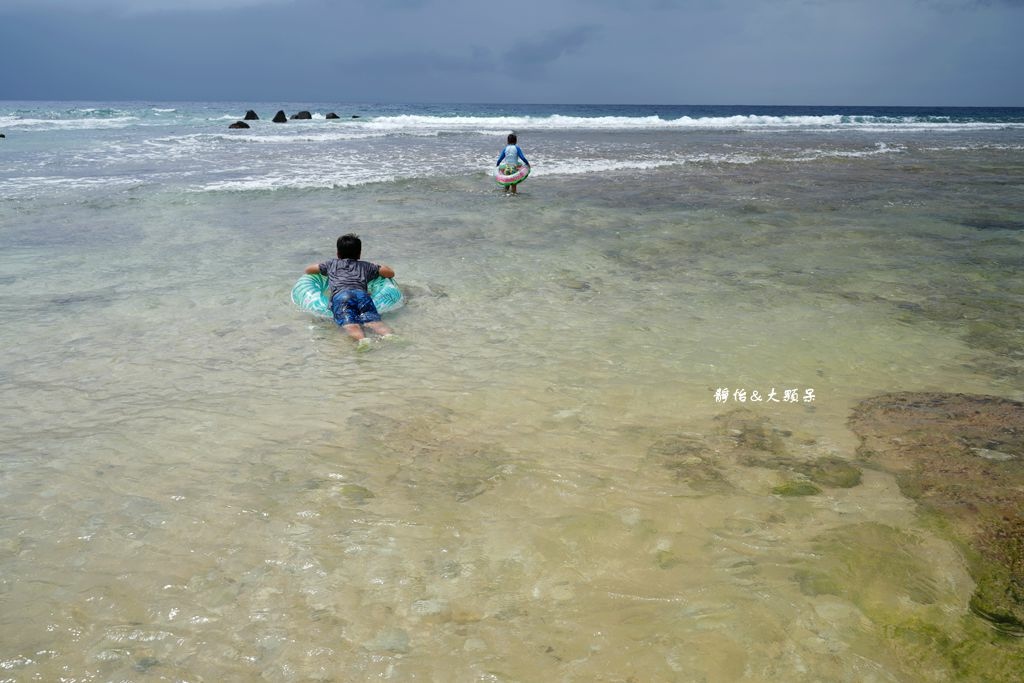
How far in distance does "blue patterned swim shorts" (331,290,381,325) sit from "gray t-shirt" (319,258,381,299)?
0.47ft

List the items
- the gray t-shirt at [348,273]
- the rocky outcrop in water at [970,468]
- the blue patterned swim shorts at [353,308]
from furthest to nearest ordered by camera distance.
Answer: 1. the gray t-shirt at [348,273]
2. the blue patterned swim shorts at [353,308]
3. the rocky outcrop in water at [970,468]

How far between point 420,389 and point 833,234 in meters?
8.40

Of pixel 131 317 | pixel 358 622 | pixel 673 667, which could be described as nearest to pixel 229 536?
pixel 358 622

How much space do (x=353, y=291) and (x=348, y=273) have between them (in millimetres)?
490

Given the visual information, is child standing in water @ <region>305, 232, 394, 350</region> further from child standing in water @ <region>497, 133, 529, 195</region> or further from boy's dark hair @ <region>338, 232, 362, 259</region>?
child standing in water @ <region>497, 133, 529, 195</region>

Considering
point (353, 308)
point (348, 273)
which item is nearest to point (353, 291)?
point (353, 308)

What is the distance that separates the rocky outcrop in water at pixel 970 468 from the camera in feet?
9.28

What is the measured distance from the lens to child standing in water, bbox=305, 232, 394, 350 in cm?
617

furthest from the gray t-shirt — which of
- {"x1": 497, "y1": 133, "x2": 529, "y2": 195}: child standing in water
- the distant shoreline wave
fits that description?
the distant shoreline wave

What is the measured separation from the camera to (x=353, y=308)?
6406 mm

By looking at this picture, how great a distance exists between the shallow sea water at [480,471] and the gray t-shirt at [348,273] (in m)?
0.50

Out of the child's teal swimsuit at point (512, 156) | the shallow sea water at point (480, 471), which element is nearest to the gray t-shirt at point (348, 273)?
the shallow sea water at point (480, 471)

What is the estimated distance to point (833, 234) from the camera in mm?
10570

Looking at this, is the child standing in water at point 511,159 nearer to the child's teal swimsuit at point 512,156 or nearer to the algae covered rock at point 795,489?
the child's teal swimsuit at point 512,156
